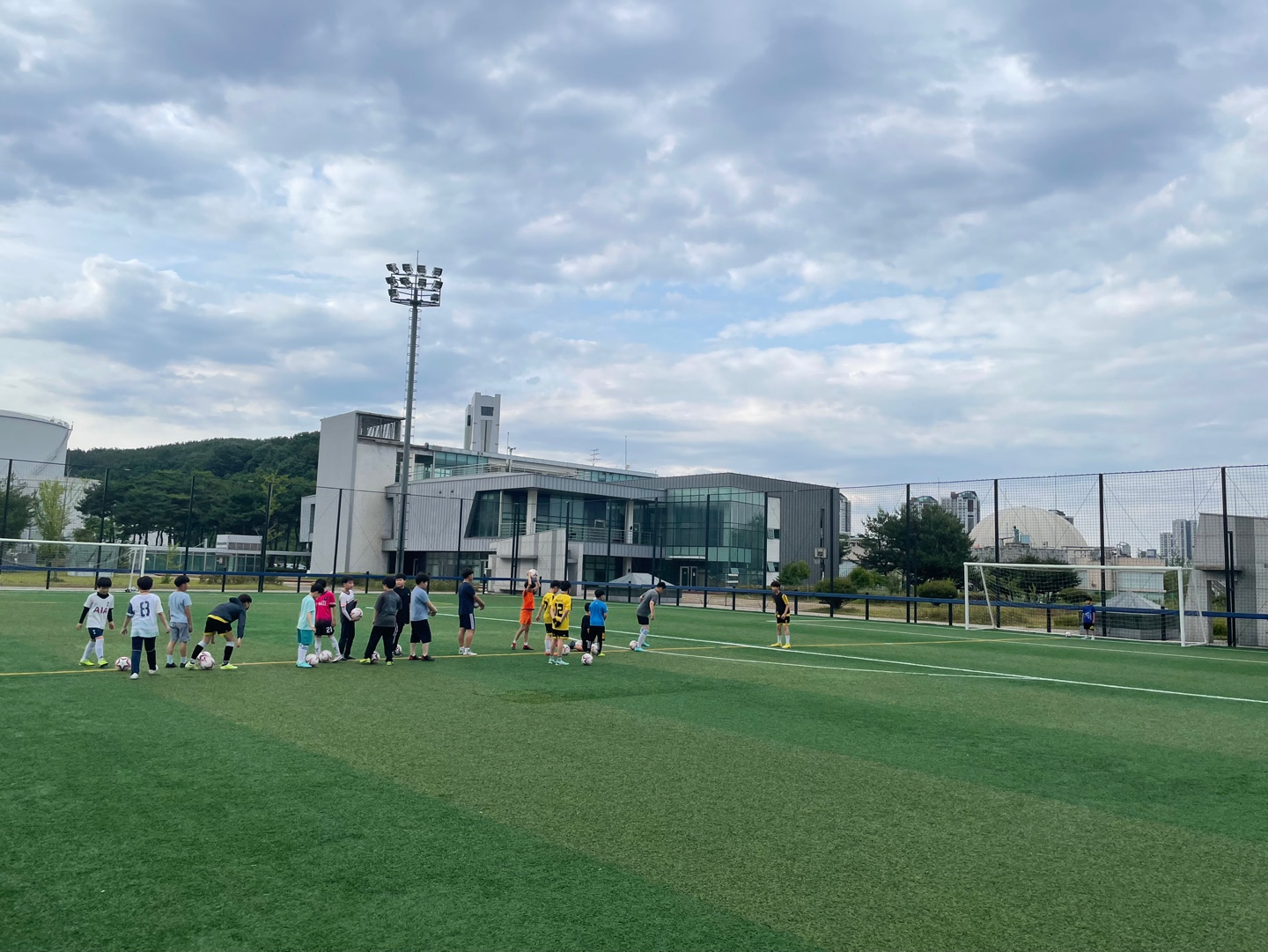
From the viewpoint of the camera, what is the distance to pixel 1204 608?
90.8 feet

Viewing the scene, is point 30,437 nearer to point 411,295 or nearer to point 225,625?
point 411,295

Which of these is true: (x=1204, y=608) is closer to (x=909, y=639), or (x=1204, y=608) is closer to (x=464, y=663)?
(x=909, y=639)

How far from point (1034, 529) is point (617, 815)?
28700 mm

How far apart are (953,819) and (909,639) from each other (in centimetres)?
1836

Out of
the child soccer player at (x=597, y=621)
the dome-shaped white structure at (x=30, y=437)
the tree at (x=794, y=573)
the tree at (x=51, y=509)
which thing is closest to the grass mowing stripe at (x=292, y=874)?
the child soccer player at (x=597, y=621)

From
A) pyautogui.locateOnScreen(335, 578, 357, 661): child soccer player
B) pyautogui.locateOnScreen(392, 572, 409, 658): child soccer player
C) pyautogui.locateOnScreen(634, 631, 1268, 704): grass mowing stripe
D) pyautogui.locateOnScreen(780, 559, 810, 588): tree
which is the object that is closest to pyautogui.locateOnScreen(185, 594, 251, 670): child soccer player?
pyautogui.locateOnScreen(335, 578, 357, 661): child soccer player

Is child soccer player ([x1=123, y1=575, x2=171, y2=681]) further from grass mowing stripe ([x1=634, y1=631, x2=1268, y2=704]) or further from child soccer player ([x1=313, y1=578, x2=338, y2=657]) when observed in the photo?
grass mowing stripe ([x1=634, y1=631, x2=1268, y2=704])

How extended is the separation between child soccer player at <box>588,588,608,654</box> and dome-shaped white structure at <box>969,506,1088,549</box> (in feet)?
65.2

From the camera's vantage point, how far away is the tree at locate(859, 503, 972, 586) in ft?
120

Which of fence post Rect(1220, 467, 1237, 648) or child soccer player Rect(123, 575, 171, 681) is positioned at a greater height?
fence post Rect(1220, 467, 1237, 648)

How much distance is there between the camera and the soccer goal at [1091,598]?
2728 centimetres

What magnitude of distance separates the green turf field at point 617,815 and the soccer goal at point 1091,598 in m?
14.8

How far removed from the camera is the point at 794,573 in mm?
53625

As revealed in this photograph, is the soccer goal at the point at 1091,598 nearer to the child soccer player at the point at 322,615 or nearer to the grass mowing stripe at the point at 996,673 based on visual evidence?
the grass mowing stripe at the point at 996,673
